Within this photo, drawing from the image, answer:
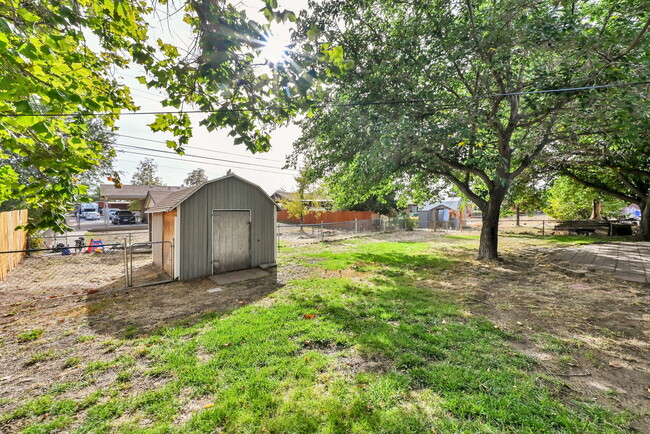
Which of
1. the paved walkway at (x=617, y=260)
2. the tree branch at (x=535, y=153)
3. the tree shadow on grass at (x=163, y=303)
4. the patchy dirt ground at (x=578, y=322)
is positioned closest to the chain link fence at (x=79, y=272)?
the tree shadow on grass at (x=163, y=303)

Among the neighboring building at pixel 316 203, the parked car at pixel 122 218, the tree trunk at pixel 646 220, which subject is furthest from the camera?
the parked car at pixel 122 218

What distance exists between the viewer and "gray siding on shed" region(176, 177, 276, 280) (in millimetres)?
7145

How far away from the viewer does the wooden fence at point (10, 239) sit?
7.19m

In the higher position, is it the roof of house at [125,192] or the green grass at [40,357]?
the roof of house at [125,192]

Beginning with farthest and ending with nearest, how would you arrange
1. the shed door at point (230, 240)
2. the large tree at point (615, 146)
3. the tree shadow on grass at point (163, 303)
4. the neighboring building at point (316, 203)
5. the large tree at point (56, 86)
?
the neighboring building at point (316, 203) < the shed door at point (230, 240) < the large tree at point (615, 146) < the tree shadow on grass at point (163, 303) < the large tree at point (56, 86)

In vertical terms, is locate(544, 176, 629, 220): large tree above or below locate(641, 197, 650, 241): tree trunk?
above

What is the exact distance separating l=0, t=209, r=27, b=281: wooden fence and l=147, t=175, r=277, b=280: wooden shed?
370 cm

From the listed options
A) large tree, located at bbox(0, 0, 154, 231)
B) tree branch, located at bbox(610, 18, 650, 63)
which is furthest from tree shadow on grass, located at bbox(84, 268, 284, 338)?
tree branch, located at bbox(610, 18, 650, 63)

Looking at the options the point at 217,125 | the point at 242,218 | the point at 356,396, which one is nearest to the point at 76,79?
the point at 217,125

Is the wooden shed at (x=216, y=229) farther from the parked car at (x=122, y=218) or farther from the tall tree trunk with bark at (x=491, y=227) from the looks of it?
the parked car at (x=122, y=218)

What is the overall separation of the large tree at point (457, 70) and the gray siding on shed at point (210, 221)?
3232 mm

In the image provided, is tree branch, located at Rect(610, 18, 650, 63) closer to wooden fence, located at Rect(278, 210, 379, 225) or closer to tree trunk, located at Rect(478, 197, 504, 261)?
tree trunk, located at Rect(478, 197, 504, 261)

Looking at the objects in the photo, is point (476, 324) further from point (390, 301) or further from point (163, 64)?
point (163, 64)

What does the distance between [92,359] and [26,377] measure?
562 mm
